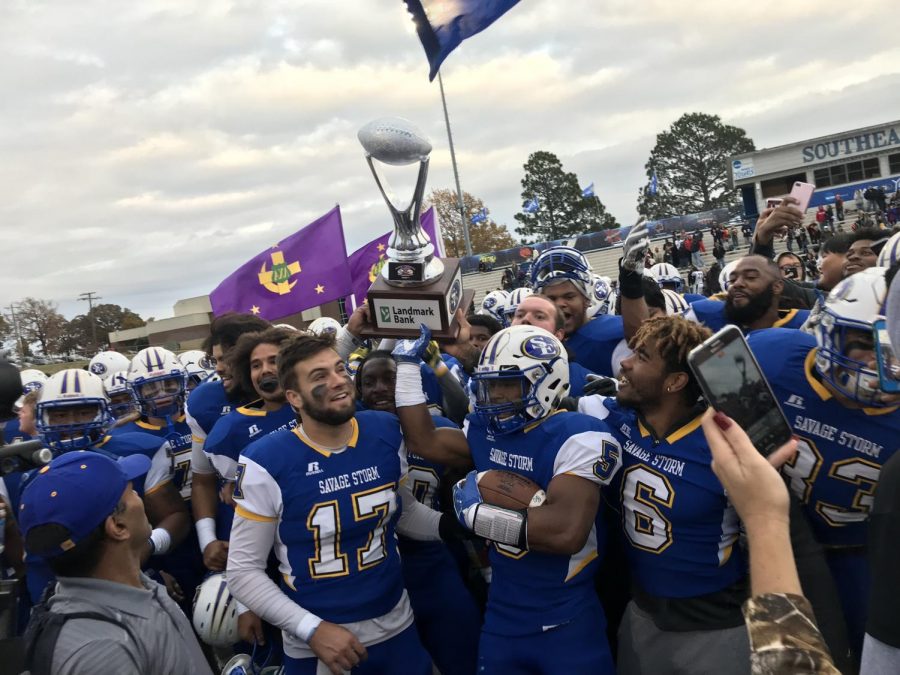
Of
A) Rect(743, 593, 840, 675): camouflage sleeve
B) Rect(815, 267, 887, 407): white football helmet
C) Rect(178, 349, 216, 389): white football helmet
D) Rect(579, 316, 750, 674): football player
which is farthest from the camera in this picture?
Rect(178, 349, 216, 389): white football helmet

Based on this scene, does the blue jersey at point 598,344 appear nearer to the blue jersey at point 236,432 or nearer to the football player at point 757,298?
the football player at point 757,298

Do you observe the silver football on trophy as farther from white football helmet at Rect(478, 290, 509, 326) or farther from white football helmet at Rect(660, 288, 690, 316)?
white football helmet at Rect(478, 290, 509, 326)

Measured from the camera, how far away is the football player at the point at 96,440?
436 centimetres

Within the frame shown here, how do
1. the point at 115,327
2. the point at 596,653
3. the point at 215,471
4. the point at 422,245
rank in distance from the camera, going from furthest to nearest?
A: the point at 115,327
the point at 215,471
the point at 422,245
the point at 596,653

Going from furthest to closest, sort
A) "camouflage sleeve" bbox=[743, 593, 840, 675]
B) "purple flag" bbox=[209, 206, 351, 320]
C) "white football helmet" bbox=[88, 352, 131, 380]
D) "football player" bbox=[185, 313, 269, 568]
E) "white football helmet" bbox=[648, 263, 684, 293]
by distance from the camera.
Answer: "white football helmet" bbox=[88, 352, 131, 380] → "purple flag" bbox=[209, 206, 351, 320] → "white football helmet" bbox=[648, 263, 684, 293] → "football player" bbox=[185, 313, 269, 568] → "camouflage sleeve" bbox=[743, 593, 840, 675]

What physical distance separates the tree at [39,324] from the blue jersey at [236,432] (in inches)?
2836

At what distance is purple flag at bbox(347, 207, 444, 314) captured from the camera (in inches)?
386

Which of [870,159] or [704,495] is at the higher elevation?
[870,159]

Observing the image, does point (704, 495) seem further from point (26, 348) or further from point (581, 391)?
point (26, 348)

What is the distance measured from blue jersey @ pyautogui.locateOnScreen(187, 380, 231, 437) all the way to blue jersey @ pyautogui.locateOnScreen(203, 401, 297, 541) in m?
0.51

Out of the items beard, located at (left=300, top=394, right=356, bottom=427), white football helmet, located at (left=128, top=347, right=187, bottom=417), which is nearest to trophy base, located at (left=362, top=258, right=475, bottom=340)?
beard, located at (left=300, top=394, right=356, bottom=427)

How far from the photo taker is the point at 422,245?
12.8 ft

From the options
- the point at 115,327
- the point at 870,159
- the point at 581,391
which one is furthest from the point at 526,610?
the point at 115,327

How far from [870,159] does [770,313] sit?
45.6 m
